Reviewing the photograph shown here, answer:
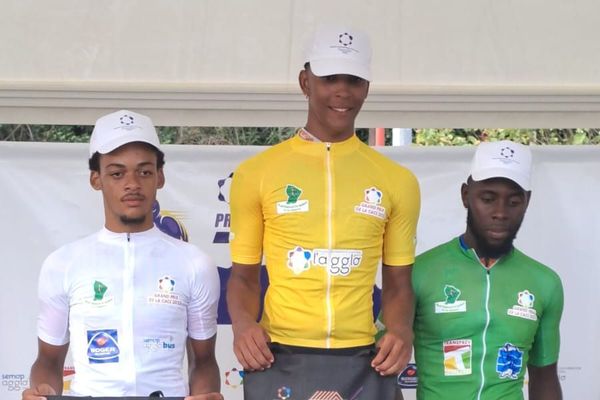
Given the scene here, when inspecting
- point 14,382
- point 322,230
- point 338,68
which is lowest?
point 14,382

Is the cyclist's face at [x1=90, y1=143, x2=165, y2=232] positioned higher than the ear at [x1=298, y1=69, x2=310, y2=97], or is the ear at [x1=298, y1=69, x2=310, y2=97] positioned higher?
the ear at [x1=298, y1=69, x2=310, y2=97]

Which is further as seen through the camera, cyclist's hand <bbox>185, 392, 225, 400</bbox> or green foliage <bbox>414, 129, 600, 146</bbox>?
green foliage <bbox>414, 129, 600, 146</bbox>

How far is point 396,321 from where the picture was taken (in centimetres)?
320

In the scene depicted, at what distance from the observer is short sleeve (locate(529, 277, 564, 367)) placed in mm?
3480

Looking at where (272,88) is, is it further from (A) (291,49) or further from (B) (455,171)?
(B) (455,171)

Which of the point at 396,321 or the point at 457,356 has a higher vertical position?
the point at 396,321

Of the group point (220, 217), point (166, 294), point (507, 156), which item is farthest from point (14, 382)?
point (507, 156)

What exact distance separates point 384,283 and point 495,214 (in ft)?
1.54

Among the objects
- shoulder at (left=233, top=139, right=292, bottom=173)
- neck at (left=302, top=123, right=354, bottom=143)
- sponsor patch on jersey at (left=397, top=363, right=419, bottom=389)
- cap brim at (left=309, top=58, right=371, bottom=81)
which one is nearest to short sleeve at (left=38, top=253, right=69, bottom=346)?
shoulder at (left=233, top=139, right=292, bottom=173)

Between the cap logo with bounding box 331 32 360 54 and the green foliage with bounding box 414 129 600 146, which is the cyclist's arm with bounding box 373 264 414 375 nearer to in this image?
the cap logo with bounding box 331 32 360 54

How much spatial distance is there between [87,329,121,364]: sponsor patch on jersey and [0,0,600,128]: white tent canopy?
106 cm

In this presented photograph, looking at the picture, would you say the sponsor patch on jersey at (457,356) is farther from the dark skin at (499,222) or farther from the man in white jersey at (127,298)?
the man in white jersey at (127,298)

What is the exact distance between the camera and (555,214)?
185 inches

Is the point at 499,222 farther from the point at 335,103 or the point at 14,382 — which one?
the point at 14,382
